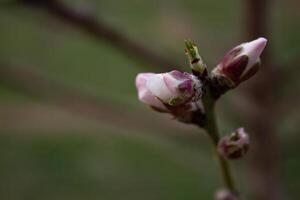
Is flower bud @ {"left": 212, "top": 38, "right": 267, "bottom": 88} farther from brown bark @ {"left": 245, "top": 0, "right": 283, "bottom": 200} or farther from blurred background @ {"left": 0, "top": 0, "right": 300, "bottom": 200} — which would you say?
brown bark @ {"left": 245, "top": 0, "right": 283, "bottom": 200}

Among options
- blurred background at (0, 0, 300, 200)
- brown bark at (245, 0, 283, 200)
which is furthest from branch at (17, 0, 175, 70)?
brown bark at (245, 0, 283, 200)

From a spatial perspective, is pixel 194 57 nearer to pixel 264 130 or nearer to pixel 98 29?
pixel 98 29

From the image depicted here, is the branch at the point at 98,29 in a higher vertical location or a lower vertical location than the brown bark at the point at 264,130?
higher

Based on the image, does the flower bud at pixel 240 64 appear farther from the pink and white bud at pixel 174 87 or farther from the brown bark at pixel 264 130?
the brown bark at pixel 264 130

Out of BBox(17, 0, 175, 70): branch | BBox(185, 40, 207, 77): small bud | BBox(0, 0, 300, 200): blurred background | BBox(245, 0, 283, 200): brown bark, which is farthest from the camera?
BBox(0, 0, 300, 200): blurred background

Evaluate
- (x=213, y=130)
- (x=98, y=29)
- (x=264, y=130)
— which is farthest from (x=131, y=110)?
(x=213, y=130)

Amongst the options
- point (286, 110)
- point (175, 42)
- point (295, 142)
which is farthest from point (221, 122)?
point (175, 42)

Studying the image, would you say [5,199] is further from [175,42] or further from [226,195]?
[226,195]

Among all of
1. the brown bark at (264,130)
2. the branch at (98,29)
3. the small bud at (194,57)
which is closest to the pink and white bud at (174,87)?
the small bud at (194,57)

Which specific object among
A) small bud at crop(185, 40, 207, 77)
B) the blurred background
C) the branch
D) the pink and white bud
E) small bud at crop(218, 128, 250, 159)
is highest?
the blurred background
